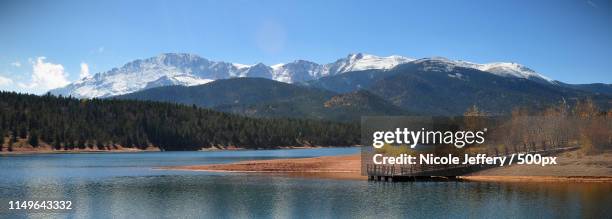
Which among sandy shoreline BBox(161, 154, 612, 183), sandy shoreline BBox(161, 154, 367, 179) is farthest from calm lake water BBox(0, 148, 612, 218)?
sandy shoreline BBox(161, 154, 367, 179)

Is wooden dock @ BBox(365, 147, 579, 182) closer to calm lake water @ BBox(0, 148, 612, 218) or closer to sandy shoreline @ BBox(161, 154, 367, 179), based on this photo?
calm lake water @ BBox(0, 148, 612, 218)

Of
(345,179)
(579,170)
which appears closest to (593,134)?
(579,170)

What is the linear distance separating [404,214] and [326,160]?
300ft

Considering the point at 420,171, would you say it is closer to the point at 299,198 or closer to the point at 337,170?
the point at 337,170

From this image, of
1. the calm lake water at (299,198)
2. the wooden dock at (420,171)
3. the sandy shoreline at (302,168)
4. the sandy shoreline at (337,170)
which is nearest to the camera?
the calm lake water at (299,198)

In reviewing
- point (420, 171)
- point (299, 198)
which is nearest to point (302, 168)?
point (420, 171)

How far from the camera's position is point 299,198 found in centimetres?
9012

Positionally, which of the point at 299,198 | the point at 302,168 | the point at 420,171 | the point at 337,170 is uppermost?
the point at 420,171

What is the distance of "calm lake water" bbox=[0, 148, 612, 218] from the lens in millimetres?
75438

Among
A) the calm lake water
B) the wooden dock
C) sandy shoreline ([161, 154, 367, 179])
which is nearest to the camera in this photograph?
the calm lake water

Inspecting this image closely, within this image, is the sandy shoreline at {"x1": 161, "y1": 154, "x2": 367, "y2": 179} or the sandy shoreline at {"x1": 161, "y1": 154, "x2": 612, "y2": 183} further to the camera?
the sandy shoreline at {"x1": 161, "y1": 154, "x2": 367, "y2": 179}

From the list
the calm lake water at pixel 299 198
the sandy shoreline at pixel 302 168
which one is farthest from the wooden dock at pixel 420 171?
the sandy shoreline at pixel 302 168

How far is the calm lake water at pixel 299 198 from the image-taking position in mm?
75438

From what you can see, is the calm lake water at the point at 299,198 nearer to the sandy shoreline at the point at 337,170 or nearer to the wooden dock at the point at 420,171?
the wooden dock at the point at 420,171
